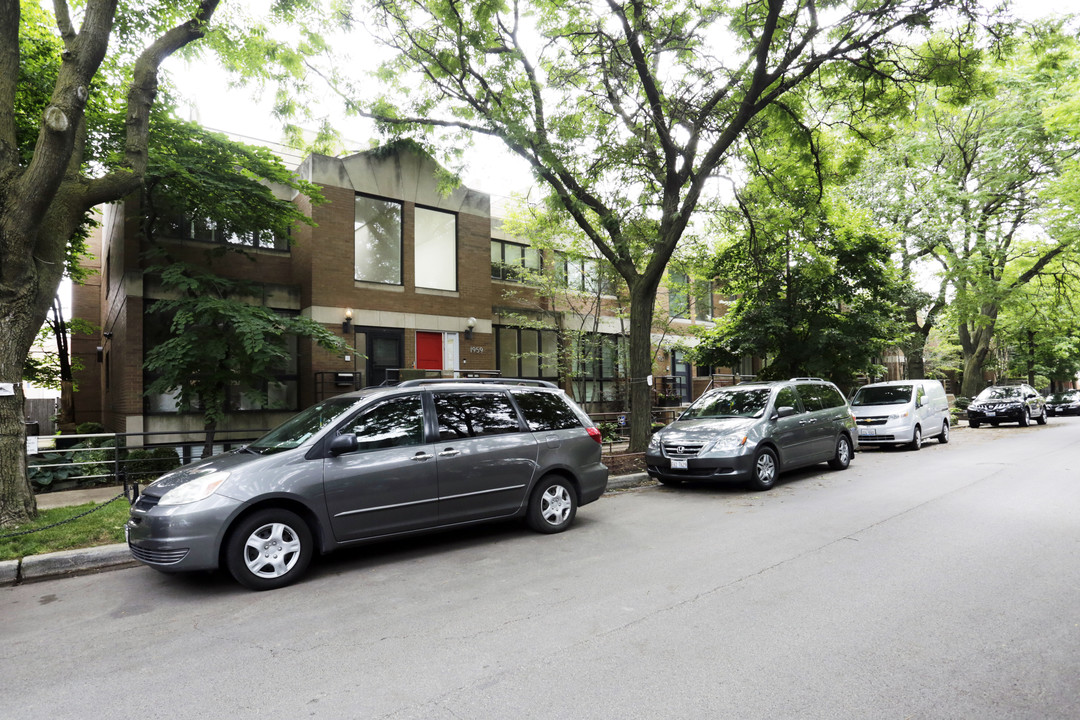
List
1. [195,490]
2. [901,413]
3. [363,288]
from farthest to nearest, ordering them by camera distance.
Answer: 1. [363,288]
2. [901,413]
3. [195,490]

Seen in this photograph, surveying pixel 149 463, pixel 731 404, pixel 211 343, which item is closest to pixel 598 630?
pixel 731 404

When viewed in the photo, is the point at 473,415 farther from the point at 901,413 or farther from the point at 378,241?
the point at 901,413

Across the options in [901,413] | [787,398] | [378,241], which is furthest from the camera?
[378,241]

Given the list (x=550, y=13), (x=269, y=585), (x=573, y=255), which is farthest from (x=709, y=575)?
(x=573, y=255)

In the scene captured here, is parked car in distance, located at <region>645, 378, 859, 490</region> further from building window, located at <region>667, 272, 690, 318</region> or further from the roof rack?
building window, located at <region>667, 272, 690, 318</region>

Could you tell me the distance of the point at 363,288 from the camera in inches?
602

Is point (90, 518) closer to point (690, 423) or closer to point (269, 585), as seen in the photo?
point (269, 585)

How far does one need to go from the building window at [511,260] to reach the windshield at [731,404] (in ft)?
29.7

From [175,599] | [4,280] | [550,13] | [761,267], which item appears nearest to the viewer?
[175,599]

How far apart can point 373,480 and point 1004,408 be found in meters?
26.4

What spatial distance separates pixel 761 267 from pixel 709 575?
1198 cm

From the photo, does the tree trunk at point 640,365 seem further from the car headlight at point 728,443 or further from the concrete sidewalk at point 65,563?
→ the concrete sidewalk at point 65,563

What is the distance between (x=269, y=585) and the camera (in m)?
5.10

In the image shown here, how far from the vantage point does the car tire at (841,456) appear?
38.3 ft
